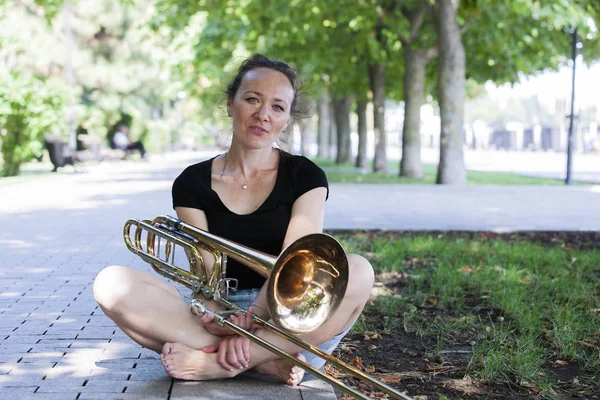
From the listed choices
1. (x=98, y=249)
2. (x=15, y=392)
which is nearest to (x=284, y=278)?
(x=15, y=392)

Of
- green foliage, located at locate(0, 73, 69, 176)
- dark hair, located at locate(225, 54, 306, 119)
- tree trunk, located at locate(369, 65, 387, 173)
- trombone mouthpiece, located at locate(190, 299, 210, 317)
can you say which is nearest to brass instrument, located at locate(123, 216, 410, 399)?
trombone mouthpiece, located at locate(190, 299, 210, 317)

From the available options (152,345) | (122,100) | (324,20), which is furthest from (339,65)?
(122,100)

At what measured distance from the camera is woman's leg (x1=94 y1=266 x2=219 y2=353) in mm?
3285

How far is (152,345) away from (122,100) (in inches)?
1525

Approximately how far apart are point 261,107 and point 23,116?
52.7ft

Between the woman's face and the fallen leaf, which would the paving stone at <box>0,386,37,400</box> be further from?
the fallen leaf

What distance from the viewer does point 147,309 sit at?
131 inches

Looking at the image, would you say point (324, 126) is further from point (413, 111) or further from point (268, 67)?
point (268, 67)

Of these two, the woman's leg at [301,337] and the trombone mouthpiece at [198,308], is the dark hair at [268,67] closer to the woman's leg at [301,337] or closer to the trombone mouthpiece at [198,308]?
the woman's leg at [301,337]

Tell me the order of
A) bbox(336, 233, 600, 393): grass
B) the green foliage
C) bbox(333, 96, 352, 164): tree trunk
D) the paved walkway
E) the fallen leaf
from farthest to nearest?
bbox(333, 96, 352, 164): tree trunk < the green foliage < the fallen leaf < bbox(336, 233, 600, 393): grass < the paved walkway

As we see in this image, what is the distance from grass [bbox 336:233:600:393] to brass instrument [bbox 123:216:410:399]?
1.07 meters

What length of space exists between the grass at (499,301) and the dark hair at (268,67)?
1.53 m

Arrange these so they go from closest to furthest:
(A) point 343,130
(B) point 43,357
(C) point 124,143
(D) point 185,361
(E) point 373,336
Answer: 1. (D) point 185,361
2. (B) point 43,357
3. (E) point 373,336
4. (A) point 343,130
5. (C) point 124,143

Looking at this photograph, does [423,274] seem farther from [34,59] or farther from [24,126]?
[34,59]
